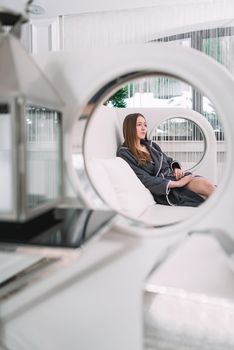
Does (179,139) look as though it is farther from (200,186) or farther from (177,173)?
(200,186)

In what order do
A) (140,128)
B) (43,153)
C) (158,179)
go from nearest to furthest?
1. (43,153)
2. (158,179)
3. (140,128)

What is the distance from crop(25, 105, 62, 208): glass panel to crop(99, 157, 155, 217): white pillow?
341 millimetres

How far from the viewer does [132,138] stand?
2102 mm

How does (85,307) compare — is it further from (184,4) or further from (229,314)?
(184,4)

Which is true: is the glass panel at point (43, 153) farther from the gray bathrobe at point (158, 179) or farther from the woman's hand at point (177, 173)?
the woman's hand at point (177, 173)

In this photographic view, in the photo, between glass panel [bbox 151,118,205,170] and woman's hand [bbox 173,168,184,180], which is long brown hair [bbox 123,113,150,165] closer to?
woman's hand [bbox 173,168,184,180]

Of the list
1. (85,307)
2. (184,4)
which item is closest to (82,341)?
(85,307)

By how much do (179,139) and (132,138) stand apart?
1031 mm

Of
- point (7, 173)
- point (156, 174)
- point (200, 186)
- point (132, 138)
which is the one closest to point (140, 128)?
point (132, 138)

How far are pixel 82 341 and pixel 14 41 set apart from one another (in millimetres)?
678

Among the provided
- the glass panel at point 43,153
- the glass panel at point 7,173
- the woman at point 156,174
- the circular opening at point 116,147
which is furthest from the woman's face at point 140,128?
the glass panel at point 7,173

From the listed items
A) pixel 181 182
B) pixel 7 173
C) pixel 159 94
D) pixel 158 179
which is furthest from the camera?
pixel 159 94

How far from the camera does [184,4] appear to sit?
9.07 ft

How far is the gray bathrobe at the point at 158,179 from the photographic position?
1.94 metres
